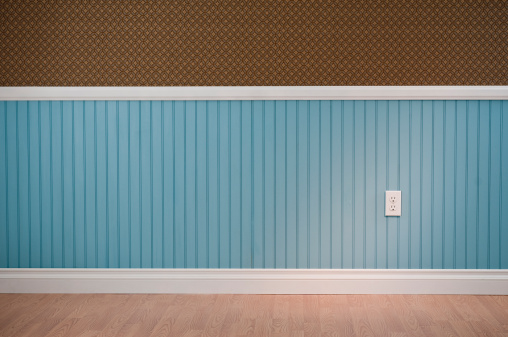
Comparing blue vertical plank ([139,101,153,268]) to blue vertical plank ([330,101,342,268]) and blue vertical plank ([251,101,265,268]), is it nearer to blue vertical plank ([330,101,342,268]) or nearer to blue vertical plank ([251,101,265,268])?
blue vertical plank ([251,101,265,268])

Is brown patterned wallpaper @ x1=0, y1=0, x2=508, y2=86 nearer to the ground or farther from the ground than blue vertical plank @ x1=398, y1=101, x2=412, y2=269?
farther from the ground

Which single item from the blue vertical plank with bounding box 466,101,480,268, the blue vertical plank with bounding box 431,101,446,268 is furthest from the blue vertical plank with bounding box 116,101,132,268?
the blue vertical plank with bounding box 466,101,480,268

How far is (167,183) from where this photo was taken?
8.58 feet

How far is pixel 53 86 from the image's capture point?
2.61m

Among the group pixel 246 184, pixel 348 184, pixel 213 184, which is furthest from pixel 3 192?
pixel 348 184

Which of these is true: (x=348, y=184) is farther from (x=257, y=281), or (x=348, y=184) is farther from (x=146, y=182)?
(x=146, y=182)

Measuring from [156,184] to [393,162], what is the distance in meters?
1.07

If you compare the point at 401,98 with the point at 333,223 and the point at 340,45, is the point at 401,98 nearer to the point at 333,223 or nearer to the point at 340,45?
the point at 340,45

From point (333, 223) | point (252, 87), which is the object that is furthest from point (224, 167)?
point (333, 223)

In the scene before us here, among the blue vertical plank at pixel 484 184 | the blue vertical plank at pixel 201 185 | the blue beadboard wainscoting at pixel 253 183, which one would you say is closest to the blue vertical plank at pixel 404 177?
the blue beadboard wainscoting at pixel 253 183

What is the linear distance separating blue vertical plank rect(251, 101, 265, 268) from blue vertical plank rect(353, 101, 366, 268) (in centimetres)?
42

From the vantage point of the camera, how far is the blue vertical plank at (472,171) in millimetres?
2568

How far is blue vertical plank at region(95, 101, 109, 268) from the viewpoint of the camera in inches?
103

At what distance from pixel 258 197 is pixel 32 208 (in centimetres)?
103
